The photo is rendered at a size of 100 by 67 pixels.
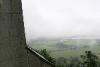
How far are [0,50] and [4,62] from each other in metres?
0.64

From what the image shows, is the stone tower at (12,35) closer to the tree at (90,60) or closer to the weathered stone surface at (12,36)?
the weathered stone surface at (12,36)

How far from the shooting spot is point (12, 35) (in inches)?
640

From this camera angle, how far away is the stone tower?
15758 millimetres

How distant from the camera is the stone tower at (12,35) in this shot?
1576 cm

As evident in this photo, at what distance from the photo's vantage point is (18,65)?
54.1ft

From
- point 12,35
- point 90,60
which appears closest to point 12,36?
point 12,35

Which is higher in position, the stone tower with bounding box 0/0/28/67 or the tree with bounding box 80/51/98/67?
the stone tower with bounding box 0/0/28/67

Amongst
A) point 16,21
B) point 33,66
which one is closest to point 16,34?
point 16,21

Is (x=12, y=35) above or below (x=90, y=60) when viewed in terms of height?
above

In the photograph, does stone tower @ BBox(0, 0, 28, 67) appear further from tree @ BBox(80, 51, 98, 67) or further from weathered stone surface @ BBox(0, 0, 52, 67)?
tree @ BBox(80, 51, 98, 67)

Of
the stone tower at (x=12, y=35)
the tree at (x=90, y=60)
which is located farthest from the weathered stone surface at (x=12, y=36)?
the tree at (x=90, y=60)

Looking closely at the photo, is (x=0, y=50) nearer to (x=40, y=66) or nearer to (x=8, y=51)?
(x=8, y=51)

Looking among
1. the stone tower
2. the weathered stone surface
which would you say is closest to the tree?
the weathered stone surface

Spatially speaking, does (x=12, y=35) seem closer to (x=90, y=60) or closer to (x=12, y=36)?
(x=12, y=36)
